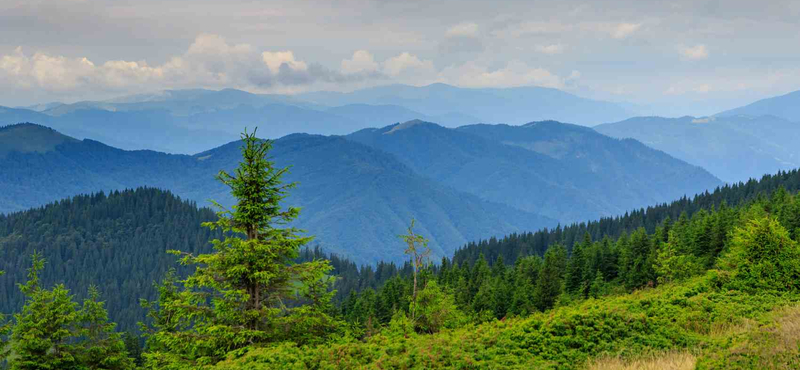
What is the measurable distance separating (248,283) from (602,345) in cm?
1613

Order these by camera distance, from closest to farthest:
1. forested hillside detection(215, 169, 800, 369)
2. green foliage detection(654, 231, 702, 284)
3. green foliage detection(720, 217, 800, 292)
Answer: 1. forested hillside detection(215, 169, 800, 369)
2. green foliage detection(720, 217, 800, 292)
3. green foliage detection(654, 231, 702, 284)

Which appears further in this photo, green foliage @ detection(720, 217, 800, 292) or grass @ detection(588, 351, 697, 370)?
green foliage @ detection(720, 217, 800, 292)

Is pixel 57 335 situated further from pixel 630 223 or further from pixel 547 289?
pixel 630 223

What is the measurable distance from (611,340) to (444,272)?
7531 cm

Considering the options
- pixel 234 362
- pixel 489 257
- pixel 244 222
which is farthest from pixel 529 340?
pixel 489 257

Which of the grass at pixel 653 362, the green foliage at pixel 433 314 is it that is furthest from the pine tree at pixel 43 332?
the grass at pixel 653 362

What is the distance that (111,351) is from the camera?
119ft

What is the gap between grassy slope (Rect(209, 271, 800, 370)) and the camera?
612 inches

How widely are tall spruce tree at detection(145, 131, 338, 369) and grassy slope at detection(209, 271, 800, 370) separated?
448 cm

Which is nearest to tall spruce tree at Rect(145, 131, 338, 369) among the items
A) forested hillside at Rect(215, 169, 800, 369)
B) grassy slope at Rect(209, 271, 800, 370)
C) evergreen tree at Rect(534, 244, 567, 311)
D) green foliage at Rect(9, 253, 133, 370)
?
forested hillside at Rect(215, 169, 800, 369)

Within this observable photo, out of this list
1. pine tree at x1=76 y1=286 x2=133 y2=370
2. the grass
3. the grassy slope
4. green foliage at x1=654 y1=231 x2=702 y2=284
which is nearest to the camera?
the grass

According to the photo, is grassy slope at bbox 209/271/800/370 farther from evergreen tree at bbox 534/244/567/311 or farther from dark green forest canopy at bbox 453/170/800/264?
dark green forest canopy at bbox 453/170/800/264

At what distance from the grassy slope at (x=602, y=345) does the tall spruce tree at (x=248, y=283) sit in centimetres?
448

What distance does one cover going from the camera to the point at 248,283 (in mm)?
25594
